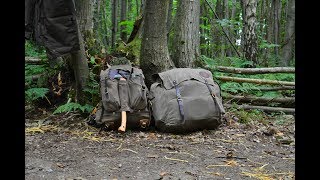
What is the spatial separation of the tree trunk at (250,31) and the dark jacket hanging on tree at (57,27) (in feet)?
21.3

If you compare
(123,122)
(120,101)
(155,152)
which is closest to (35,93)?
(120,101)

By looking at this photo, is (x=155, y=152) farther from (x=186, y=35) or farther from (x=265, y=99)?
(x=265, y=99)

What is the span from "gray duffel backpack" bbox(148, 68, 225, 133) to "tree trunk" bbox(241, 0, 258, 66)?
4.60 metres

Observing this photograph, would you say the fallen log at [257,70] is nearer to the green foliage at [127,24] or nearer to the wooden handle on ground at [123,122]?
the wooden handle on ground at [123,122]

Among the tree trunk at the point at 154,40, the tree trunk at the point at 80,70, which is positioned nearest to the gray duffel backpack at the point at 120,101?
the tree trunk at the point at 80,70

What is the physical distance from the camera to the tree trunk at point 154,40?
20.8 ft

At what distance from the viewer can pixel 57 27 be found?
14.4ft

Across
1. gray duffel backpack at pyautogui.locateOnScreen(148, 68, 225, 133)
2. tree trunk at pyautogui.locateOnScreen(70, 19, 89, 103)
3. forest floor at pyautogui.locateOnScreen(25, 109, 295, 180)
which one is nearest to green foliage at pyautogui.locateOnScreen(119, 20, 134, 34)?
tree trunk at pyautogui.locateOnScreen(70, 19, 89, 103)

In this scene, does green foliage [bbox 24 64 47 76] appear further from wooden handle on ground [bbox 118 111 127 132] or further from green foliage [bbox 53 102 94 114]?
wooden handle on ground [bbox 118 111 127 132]

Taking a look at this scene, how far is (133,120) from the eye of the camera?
5.41 metres

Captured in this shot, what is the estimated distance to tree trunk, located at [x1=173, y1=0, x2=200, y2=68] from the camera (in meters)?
7.20
